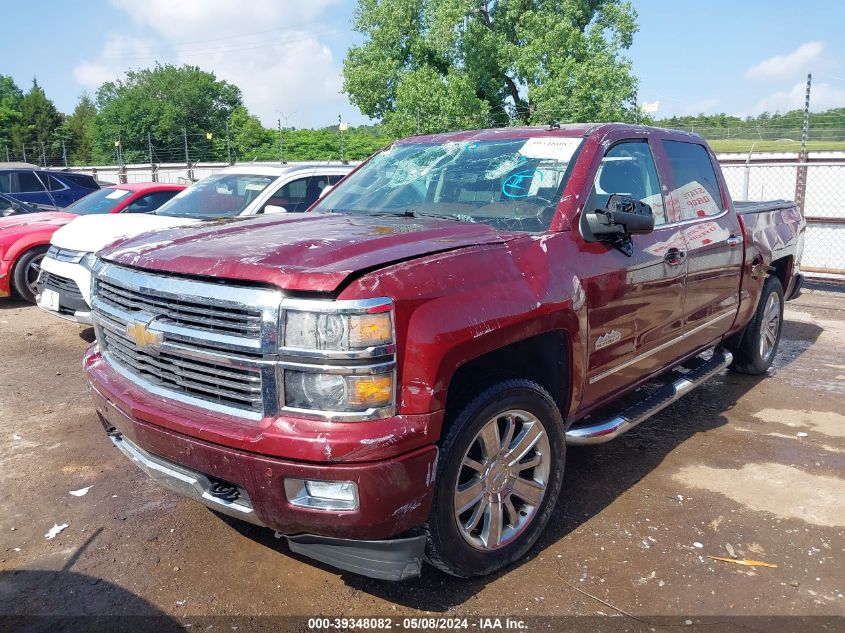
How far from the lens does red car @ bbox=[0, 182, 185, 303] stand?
843 centimetres

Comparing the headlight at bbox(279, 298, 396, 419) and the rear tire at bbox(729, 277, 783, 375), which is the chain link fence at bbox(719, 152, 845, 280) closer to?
the rear tire at bbox(729, 277, 783, 375)

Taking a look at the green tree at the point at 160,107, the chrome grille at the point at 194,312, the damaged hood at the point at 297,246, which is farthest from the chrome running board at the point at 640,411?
the green tree at the point at 160,107

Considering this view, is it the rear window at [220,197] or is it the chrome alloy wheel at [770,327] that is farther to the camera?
the rear window at [220,197]

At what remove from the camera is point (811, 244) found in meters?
11.2

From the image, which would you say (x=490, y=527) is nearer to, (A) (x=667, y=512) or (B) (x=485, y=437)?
(B) (x=485, y=437)

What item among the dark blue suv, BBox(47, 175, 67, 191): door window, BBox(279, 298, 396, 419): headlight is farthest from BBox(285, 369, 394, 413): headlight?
BBox(47, 175, 67, 191): door window

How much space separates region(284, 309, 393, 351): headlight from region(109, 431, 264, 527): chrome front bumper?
68 centimetres

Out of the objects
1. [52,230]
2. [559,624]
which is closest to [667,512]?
[559,624]

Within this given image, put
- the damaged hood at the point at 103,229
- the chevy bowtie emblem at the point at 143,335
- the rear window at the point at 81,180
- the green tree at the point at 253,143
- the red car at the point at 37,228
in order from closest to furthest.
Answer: the chevy bowtie emblem at the point at 143,335, the damaged hood at the point at 103,229, the red car at the point at 37,228, the rear window at the point at 81,180, the green tree at the point at 253,143

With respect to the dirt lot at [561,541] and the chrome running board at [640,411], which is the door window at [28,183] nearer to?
the dirt lot at [561,541]

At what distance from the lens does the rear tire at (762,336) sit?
5.64m

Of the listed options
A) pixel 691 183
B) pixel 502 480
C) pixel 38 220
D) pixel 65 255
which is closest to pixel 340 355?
pixel 502 480

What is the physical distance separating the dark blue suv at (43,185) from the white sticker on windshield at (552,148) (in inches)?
506

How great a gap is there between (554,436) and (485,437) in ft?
1.58
